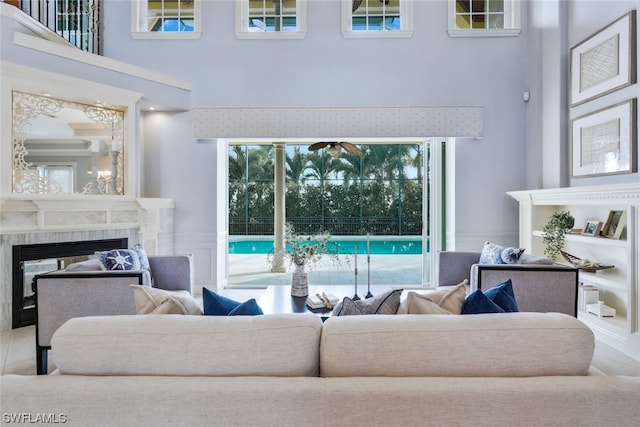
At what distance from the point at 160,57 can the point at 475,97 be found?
4.26 meters

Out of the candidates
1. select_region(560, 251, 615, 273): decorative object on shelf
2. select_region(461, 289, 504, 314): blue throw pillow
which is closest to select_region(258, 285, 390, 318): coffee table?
select_region(461, 289, 504, 314): blue throw pillow

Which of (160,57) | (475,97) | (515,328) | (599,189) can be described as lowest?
(515,328)

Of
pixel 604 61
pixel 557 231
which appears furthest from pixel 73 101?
pixel 604 61

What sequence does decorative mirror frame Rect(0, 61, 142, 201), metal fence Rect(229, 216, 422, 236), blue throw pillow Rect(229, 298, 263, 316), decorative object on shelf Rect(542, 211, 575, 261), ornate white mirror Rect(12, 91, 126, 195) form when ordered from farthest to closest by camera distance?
metal fence Rect(229, 216, 422, 236) → decorative object on shelf Rect(542, 211, 575, 261) → ornate white mirror Rect(12, 91, 126, 195) → decorative mirror frame Rect(0, 61, 142, 201) → blue throw pillow Rect(229, 298, 263, 316)

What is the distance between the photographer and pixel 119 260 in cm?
313

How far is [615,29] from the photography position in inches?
136

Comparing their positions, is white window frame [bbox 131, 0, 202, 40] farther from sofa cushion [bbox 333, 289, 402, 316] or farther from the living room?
sofa cushion [bbox 333, 289, 402, 316]

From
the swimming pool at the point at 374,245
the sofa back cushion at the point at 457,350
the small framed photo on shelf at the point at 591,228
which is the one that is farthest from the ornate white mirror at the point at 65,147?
the swimming pool at the point at 374,245

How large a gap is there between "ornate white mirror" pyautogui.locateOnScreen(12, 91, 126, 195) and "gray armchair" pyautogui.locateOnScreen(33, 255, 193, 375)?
167 cm

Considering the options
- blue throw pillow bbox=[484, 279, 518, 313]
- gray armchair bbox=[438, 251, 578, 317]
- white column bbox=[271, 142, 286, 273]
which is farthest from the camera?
white column bbox=[271, 142, 286, 273]

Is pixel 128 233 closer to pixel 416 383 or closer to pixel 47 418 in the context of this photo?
pixel 47 418

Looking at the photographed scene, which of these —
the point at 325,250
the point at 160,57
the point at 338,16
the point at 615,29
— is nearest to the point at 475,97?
the point at 615,29

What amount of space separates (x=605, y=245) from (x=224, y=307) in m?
3.68

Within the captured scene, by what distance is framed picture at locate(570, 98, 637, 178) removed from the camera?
3.34 meters
